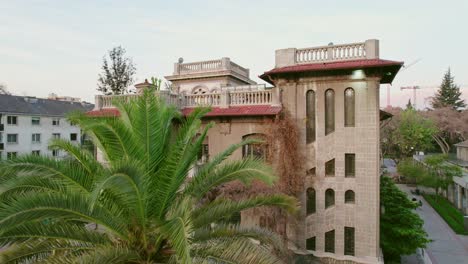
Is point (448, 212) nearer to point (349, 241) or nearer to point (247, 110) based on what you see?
point (349, 241)

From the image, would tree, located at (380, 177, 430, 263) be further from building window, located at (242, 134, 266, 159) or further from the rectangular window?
the rectangular window

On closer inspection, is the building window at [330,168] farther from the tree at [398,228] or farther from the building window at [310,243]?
the tree at [398,228]

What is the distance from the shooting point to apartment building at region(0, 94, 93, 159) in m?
40.7

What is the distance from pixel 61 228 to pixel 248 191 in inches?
353

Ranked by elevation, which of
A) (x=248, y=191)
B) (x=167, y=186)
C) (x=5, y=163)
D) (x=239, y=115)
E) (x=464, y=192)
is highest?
(x=239, y=115)

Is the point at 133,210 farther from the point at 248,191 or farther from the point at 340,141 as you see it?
the point at 340,141

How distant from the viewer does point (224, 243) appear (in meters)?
6.72

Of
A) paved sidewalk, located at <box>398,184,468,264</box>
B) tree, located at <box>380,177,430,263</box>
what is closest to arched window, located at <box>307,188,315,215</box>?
tree, located at <box>380,177,430,263</box>

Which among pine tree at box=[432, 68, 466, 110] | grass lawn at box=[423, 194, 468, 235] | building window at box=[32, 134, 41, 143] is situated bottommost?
grass lawn at box=[423, 194, 468, 235]

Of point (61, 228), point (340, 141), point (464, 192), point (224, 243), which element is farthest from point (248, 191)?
point (464, 192)

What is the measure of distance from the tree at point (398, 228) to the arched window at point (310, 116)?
7.75m

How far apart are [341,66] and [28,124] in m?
43.4

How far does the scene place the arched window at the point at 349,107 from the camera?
14.8 m

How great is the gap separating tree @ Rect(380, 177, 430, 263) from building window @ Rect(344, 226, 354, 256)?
14.7 feet
